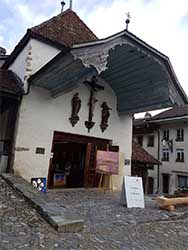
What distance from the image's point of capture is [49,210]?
17.3 ft

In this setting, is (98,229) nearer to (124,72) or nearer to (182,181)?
(124,72)

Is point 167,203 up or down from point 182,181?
down

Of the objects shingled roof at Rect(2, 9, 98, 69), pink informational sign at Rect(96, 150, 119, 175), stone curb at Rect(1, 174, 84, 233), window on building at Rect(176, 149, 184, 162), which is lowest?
stone curb at Rect(1, 174, 84, 233)

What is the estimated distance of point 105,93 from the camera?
457 inches

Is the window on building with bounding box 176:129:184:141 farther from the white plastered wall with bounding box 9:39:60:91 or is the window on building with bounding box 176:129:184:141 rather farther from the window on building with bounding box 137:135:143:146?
the white plastered wall with bounding box 9:39:60:91

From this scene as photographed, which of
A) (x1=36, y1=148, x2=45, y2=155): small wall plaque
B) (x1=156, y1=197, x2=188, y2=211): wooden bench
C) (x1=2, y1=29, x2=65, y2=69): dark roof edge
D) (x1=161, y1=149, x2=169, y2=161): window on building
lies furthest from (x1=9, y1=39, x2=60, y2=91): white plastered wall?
(x1=161, y1=149, x2=169, y2=161): window on building

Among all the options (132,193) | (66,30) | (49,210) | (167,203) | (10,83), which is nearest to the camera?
(49,210)

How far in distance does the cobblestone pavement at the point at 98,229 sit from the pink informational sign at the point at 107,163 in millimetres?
3886

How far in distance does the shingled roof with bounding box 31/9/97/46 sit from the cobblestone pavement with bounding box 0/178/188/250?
613 centimetres

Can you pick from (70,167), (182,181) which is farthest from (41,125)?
(182,181)

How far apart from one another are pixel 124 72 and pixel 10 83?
13.8 ft

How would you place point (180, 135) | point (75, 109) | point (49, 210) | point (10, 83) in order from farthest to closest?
1. point (180, 135)
2. point (75, 109)
3. point (10, 83)
4. point (49, 210)

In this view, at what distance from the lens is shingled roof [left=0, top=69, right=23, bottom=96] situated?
8.81 m

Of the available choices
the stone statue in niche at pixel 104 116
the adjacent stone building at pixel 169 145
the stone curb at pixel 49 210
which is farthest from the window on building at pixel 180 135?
the stone curb at pixel 49 210
